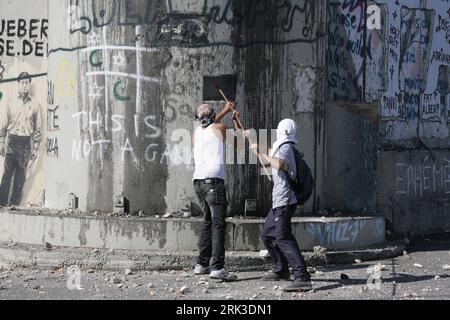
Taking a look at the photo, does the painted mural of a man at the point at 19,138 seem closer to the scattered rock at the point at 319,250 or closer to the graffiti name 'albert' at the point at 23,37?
the graffiti name 'albert' at the point at 23,37

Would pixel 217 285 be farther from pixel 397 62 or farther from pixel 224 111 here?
pixel 397 62

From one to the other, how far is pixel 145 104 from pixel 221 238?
229 centimetres

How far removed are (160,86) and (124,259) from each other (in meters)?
2.20

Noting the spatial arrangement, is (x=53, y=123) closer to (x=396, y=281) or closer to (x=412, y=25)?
(x=396, y=281)

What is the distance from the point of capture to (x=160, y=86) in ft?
37.6

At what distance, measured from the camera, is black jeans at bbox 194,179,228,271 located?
10055mm

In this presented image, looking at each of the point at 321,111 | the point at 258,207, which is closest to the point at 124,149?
the point at 258,207

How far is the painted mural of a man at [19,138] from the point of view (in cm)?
1341

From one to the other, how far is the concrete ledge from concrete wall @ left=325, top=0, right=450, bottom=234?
134 centimetres

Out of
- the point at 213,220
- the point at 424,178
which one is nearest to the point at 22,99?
Answer: the point at 213,220

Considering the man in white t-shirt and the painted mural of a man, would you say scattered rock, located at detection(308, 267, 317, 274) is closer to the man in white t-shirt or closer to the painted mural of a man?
the man in white t-shirt

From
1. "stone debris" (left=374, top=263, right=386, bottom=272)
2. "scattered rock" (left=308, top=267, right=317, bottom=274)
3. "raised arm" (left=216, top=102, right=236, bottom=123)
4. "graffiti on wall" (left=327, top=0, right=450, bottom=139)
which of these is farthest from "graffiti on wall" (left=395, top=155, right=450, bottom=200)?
"raised arm" (left=216, top=102, right=236, bottom=123)

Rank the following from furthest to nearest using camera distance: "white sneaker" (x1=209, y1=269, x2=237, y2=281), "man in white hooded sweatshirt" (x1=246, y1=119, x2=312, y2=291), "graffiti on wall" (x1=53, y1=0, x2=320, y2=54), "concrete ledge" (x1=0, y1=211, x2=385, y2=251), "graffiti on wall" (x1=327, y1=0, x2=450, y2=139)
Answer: "graffiti on wall" (x1=327, y1=0, x2=450, y2=139), "graffiti on wall" (x1=53, y1=0, x2=320, y2=54), "concrete ledge" (x1=0, y1=211, x2=385, y2=251), "white sneaker" (x1=209, y1=269, x2=237, y2=281), "man in white hooded sweatshirt" (x1=246, y1=119, x2=312, y2=291)

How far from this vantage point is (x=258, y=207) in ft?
38.0
